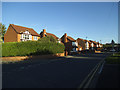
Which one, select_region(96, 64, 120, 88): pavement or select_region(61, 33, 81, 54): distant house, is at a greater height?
select_region(61, 33, 81, 54): distant house

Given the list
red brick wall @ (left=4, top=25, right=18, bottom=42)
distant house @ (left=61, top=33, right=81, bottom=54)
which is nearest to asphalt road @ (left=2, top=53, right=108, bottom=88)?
red brick wall @ (left=4, top=25, right=18, bottom=42)

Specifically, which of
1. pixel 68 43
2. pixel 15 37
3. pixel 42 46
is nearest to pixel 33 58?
pixel 42 46

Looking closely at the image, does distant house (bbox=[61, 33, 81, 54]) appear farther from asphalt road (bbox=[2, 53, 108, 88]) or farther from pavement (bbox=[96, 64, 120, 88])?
pavement (bbox=[96, 64, 120, 88])

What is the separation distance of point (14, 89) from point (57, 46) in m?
23.0

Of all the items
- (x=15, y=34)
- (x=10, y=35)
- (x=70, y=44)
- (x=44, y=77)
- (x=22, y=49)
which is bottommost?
(x=44, y=77)

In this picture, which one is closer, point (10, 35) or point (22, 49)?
point (22, 49)

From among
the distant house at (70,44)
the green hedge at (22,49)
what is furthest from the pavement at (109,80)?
the distant house at (70,44)

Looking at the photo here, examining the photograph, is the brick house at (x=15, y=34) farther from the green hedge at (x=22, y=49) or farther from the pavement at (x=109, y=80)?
the pavement at (x=109, y=80)

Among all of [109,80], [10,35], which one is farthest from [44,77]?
[10,35]

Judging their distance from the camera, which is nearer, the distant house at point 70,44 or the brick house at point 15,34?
the brick house at point 15,34

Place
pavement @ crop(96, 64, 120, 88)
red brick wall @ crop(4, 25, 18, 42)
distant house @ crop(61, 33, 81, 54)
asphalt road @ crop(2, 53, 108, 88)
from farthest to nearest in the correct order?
1. distant house @ crop(61, 33, 81, 54)
2. red brick wall @ crop(4, 25, 18, 42)
3. asphalt road @ crop(2, 53, 108, 88)
4. pavement @ crop(96, 64, 120, 88)

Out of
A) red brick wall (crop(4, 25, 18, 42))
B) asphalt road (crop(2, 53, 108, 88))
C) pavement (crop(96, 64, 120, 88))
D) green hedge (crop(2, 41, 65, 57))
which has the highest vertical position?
red brick wall (crop(4, 25, 18, 42))

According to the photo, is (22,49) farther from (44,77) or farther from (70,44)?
(70,44)

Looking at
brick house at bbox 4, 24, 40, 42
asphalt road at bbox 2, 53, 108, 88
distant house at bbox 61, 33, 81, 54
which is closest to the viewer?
asphalt road at bbox 2, 53, 108, 88
